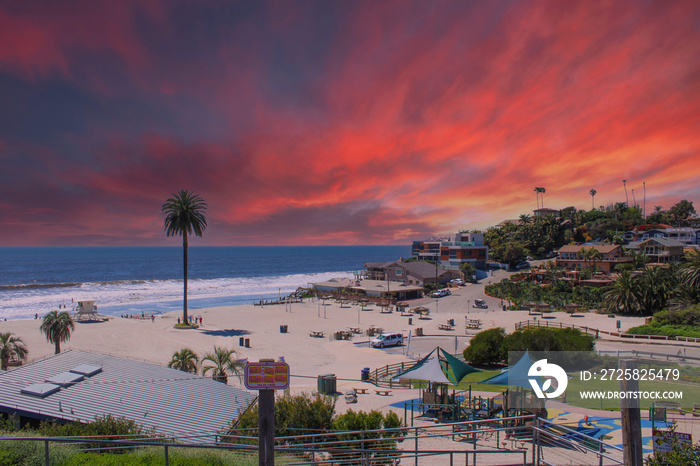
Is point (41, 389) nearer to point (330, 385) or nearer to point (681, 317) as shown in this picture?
point (330, 385)

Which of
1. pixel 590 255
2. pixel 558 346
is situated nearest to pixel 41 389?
pixel 558 346

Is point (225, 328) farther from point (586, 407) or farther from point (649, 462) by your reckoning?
point (649, 462)

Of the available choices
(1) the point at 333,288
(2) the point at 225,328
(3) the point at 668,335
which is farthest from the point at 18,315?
(3) the point at 668,335

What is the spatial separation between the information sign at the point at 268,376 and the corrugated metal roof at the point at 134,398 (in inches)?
350

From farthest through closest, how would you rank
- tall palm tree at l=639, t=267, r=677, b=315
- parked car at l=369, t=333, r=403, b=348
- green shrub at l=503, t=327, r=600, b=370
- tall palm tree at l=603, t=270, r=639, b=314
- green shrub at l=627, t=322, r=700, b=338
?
tall palm tree at l=603, t=270, r=639, b=314 < tall palm tree at l=639, t=267, r=677, b=315 < parked car at l=369, t=333, r=403, b=348 < green shrub at l=627, t=322, r=700, b=338 < green shrub at l=503, t=327, r=600, b=370

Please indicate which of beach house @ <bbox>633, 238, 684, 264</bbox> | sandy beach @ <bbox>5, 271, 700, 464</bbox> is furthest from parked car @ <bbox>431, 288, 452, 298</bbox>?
beach house @ <bbox>633, 238, 684, 264</bbox>

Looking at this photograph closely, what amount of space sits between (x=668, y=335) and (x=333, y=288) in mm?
55052

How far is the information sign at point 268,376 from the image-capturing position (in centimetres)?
472

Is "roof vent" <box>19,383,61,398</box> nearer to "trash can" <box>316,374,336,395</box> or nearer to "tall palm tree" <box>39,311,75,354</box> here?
"trash can" <box>316,374,336,395</box>

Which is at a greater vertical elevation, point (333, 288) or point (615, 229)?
point (615, 229)

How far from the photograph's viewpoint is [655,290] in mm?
43188

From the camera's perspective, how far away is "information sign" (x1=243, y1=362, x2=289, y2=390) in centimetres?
472

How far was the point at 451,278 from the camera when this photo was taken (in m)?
86.9

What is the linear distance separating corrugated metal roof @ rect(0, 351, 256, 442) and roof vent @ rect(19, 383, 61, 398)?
5.9 inches
